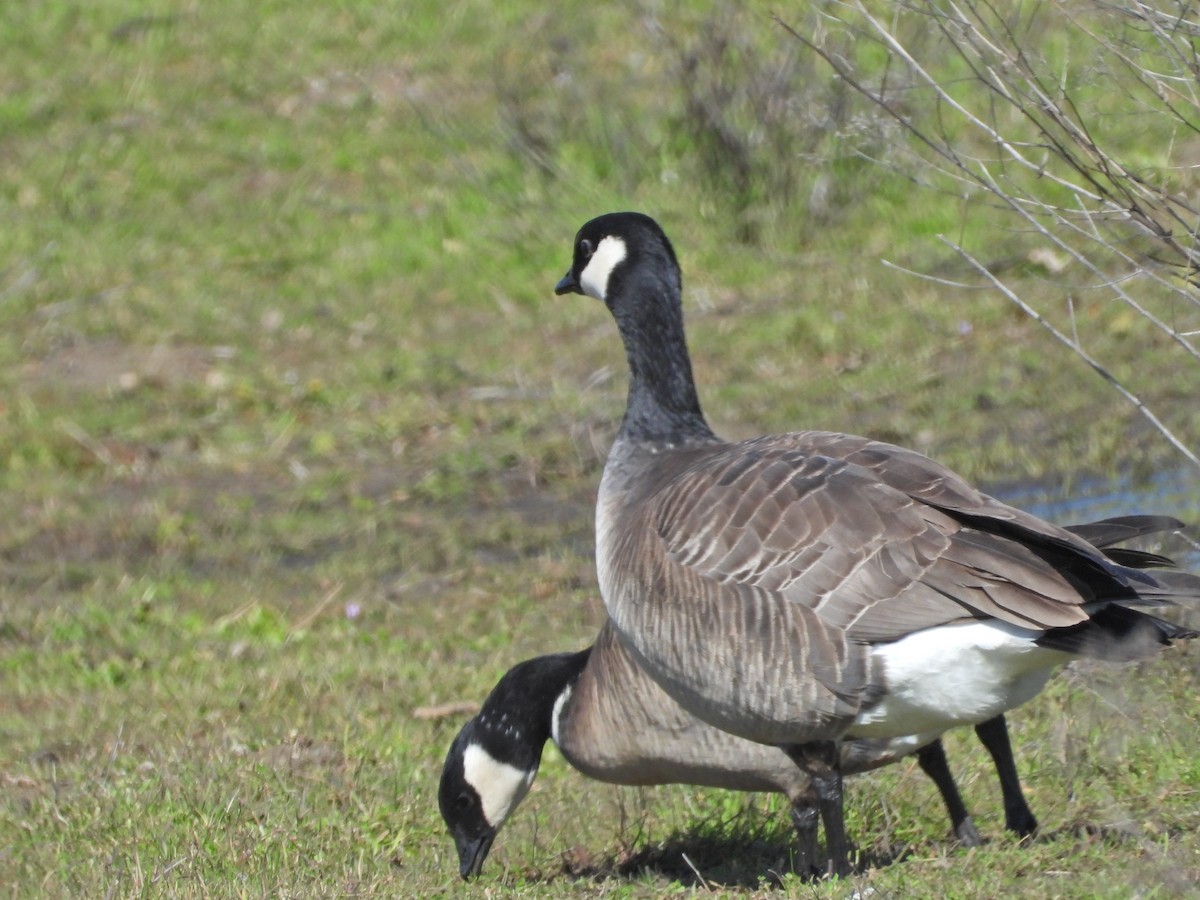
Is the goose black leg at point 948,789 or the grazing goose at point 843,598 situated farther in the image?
the goose black leg at point 948,789

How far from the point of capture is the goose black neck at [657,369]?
5109mm

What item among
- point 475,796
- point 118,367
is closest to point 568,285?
point 475,796

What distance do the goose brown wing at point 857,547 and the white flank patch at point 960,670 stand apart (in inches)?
2.1

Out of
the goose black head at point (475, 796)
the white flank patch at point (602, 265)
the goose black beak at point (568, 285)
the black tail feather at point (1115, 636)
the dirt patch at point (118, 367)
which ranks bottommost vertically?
the dirt patch at point (118, 367)

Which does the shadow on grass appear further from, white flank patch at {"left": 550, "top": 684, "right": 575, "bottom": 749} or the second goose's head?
white flank patch at {"left": 550, "top": 684, "right": 575, "bottom": 749}

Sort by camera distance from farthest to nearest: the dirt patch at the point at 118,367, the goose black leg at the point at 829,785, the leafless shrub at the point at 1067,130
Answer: the dirt patch at the point at 118,367, the goose black leg at the point at 829,785, the leafless shrub at the point at 1067,130

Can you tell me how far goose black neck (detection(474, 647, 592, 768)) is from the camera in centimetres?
520

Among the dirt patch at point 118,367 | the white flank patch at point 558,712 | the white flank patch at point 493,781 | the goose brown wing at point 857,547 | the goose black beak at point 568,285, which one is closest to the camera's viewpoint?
the goose brown wing at point 857,547

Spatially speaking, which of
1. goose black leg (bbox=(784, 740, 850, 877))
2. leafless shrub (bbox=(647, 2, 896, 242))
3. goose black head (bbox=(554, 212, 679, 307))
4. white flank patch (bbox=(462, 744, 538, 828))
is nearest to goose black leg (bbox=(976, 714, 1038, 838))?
goose black leg (bbox=(784, 740, 850, 877))

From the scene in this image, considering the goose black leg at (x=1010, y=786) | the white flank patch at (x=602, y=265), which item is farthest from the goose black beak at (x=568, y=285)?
the goose black leg at (x=1010, y=786)

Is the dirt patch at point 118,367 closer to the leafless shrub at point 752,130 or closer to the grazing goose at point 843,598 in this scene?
the leafless shrub at point 752,130

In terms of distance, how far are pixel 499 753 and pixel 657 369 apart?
1266 mm

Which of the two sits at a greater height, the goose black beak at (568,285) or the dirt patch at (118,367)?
the goose black beak at (568,285)

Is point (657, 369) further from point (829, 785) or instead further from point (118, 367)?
point (118, 367)
